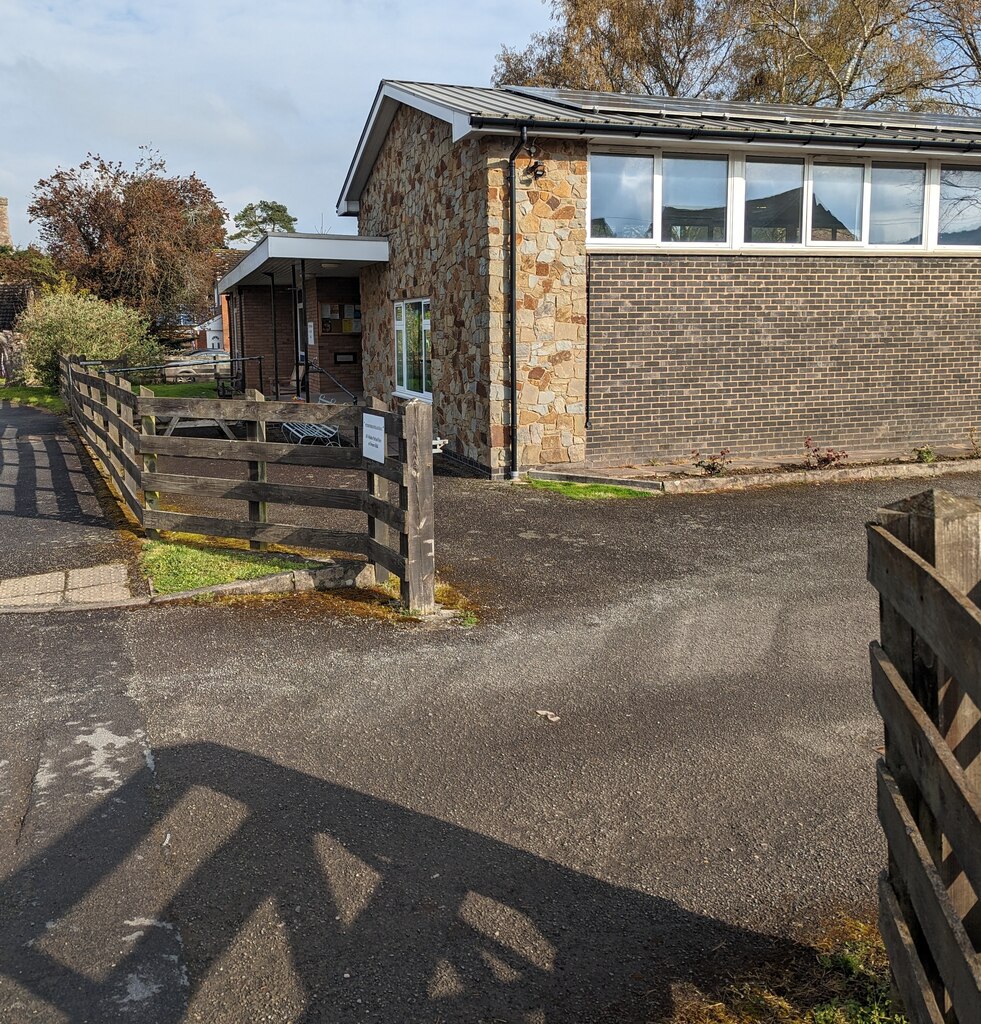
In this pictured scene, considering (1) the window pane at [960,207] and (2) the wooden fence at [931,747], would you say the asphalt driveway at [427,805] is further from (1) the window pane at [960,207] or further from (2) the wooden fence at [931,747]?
(1) the window pane at [960,207]

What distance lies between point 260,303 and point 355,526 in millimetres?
18106

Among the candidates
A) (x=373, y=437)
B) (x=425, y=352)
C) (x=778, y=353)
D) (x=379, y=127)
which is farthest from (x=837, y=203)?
(x=373, y=437)

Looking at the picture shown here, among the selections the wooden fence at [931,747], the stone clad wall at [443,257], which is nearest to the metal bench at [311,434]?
the stone clad wall at [443,257]

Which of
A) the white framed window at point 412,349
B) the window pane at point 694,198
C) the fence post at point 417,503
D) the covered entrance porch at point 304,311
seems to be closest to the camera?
the fence post at point 417,503

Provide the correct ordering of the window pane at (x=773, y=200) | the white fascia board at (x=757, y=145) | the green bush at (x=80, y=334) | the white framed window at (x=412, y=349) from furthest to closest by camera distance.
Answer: the green bush at (x=80, y=334), the white framed window at (x=412, y=349), the window pane at (x=773, y=200), the white fascia board at (x=757, y=145)

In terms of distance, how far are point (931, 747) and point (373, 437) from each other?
18.1ft

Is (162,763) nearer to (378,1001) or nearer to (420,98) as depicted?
(378,1001)

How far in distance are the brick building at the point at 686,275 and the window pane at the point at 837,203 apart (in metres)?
0.02

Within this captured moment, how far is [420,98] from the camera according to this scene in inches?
567

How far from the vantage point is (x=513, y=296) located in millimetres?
12531

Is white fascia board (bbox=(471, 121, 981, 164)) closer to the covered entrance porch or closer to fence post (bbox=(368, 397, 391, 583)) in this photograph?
the covered entrance porch

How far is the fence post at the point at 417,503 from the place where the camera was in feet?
22.7

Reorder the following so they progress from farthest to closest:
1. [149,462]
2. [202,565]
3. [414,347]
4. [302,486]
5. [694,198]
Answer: [414,347]
[694,198]
[149,462]
[302,486]
[202,565]

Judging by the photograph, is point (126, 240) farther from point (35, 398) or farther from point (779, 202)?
point (779, 202)
